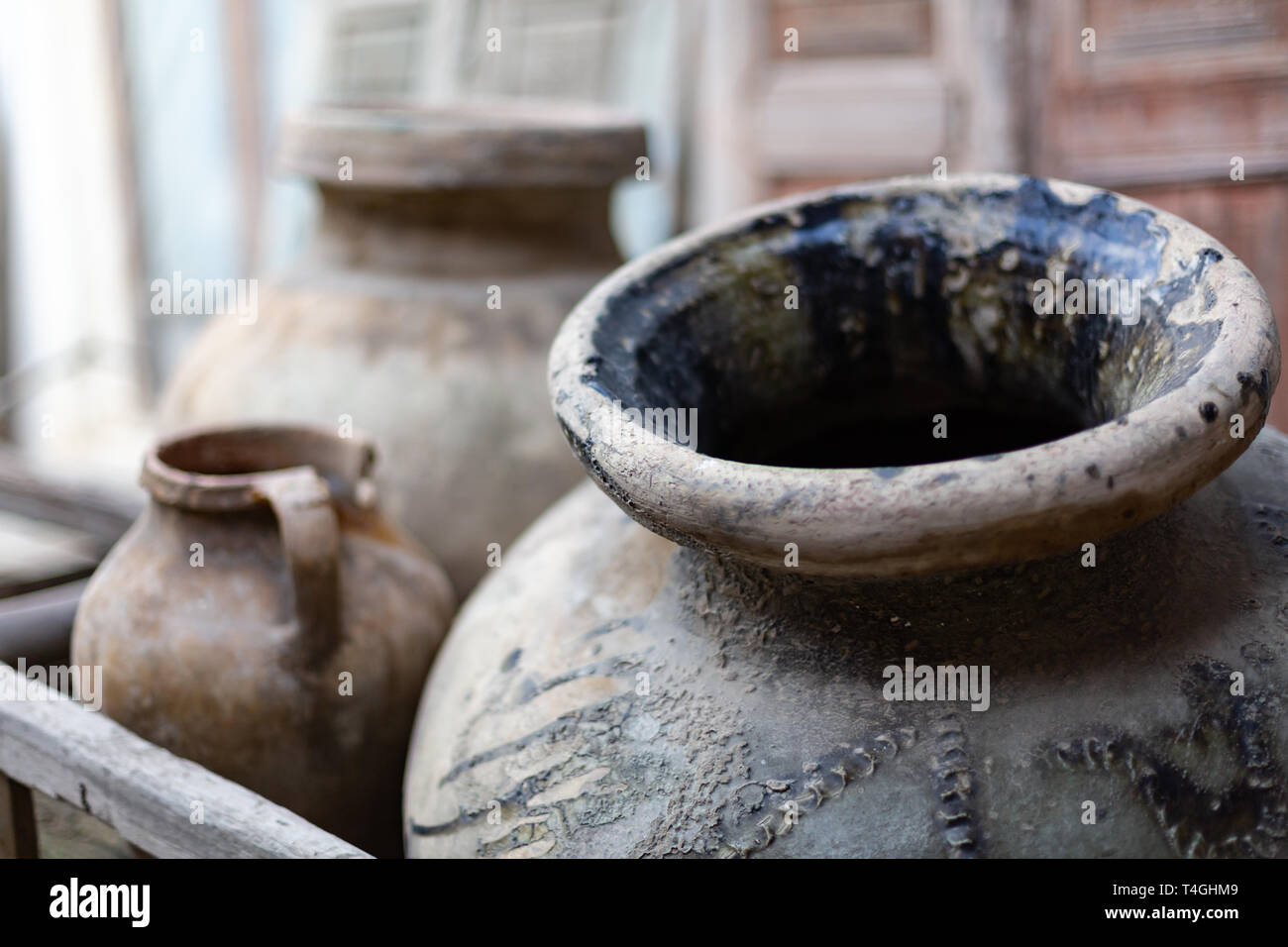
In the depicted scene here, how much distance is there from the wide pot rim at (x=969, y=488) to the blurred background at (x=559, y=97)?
1212 millimetres

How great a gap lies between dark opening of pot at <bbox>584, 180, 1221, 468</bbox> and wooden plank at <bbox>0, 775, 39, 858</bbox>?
2.21ft

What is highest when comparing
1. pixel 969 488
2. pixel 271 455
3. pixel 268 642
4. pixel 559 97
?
pixel 559 97

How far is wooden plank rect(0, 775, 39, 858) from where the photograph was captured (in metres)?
1.11

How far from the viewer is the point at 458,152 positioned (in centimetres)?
158

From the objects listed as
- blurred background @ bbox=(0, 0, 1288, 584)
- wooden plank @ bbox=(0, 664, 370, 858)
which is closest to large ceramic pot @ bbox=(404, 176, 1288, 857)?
wooden plank @ bbox=(0, 664, 370, 858)

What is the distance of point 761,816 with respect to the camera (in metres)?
0.77

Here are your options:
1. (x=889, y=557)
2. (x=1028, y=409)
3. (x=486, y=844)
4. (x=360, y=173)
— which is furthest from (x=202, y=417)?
(x=889, y=557)

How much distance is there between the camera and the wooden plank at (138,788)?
92 centimetres

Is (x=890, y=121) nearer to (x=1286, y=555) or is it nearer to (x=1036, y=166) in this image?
(x=1036, y=166)

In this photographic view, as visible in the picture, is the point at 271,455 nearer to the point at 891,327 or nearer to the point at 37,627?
the point at 37,627

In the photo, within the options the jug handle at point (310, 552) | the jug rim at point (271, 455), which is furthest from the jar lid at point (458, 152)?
the jug handle at point (310, 552)

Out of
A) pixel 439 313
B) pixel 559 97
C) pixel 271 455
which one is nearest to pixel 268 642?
pixel 271 455

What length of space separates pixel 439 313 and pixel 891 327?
756 millimetres

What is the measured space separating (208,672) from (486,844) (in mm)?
398
